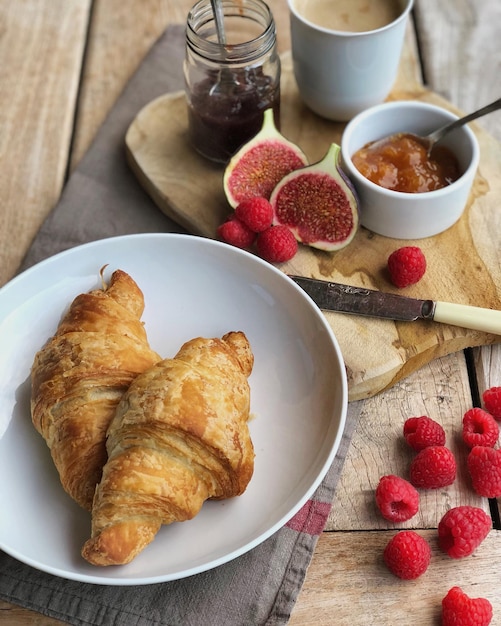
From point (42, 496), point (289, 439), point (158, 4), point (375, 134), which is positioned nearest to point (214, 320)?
point (289, 439)

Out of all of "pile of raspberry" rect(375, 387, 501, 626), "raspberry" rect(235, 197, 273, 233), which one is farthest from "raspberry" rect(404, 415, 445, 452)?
"raspberry" rect(235, 197, 273, 233)

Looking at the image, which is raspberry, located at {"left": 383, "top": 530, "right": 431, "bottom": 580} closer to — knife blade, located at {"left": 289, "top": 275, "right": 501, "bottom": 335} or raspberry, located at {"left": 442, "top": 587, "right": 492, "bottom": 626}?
raspberry, located at {"left": 442, "top": 587, "right": 492, "bottom": 626}

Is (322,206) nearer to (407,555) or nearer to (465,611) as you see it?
(407,555)

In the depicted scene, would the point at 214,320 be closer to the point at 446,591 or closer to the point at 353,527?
the point at 353,527

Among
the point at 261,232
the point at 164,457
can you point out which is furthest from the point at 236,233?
the point at 164,457

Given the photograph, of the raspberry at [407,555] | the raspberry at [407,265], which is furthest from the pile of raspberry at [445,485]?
the raspberry at [407,265]

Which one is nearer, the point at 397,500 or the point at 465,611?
the point at 465,611
